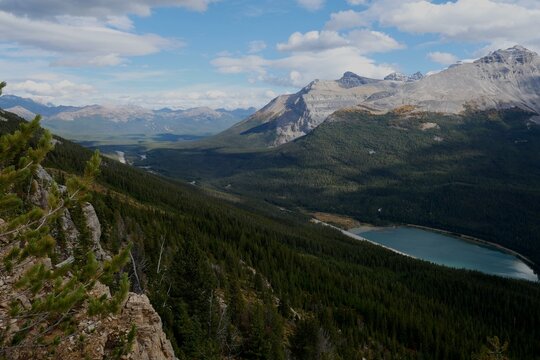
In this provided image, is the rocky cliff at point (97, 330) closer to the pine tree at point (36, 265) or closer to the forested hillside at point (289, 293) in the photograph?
the pine tree at point (36, 265)

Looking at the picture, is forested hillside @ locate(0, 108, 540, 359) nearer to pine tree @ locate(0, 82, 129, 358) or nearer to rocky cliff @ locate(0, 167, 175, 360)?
rocky cliff @ locate(0, 167, 175, 360)

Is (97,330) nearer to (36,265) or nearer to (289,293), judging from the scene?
(36,265)

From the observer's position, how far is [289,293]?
4021 inches

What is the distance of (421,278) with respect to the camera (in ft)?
517

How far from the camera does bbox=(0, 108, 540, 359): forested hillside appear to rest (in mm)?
57438

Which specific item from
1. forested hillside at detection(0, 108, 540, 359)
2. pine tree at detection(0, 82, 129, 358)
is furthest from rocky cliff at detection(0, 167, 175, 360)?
forested hillside at detection(0, 108, 540, 359)

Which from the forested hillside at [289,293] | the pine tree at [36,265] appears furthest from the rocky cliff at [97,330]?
the forested hillside at [289,293]

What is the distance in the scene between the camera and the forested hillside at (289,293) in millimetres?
57438

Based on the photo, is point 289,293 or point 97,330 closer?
point 97,330

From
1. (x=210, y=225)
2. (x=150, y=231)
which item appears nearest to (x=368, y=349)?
(x=150, y=231)

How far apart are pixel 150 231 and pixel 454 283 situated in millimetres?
110536

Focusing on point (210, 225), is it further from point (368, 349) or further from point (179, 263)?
point (179, 263)

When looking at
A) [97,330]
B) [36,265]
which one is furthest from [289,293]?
[36,265]

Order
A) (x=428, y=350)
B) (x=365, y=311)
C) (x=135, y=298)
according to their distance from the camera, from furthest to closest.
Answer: (x=365, y=311)
(x=428, y=350)
(x=135, y=298)
